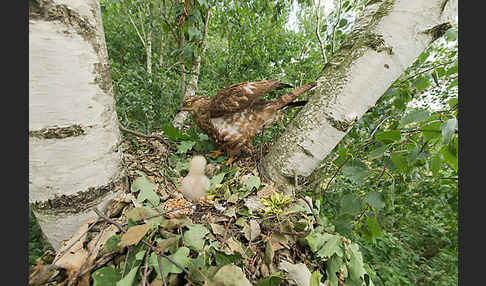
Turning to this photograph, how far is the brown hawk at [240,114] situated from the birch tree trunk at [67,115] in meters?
0.57

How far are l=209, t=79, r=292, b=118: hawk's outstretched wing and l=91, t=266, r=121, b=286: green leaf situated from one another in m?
0.87

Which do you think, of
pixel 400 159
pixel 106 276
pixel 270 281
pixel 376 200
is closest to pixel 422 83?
pixel 400 159

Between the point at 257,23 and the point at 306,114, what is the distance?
181cm

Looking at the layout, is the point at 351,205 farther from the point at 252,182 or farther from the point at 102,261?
the point at 102,261

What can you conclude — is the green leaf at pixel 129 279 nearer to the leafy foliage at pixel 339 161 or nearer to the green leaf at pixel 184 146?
the leafy foliage at pixel 339 161

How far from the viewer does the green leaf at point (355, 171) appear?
0.61m

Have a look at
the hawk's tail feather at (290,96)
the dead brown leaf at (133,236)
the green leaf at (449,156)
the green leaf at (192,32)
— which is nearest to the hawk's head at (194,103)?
the green leaf at (192,32)

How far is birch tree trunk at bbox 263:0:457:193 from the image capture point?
0.61 metres

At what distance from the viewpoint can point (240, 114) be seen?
112 cm

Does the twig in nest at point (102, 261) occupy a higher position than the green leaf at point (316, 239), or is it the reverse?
the green leaf at point (316, 239)

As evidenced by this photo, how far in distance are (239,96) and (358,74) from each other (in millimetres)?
608

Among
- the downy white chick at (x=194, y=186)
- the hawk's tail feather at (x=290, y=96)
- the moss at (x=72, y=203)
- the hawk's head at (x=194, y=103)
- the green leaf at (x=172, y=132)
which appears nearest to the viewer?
the moss at (x=72, y=203)

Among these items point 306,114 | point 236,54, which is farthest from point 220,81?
point 306,114

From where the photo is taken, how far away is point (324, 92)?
0.73m
